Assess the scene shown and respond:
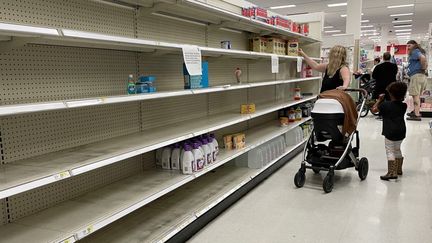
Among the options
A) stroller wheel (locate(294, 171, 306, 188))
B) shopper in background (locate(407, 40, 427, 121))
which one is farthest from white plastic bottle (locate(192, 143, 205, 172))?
shopper in background (locate(407, 40, 427, 121))

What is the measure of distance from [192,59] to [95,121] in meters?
0.84

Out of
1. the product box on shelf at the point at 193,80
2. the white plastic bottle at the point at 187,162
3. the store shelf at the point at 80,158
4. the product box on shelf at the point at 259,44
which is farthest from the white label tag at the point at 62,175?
the product box on shelf at the point at 259,44

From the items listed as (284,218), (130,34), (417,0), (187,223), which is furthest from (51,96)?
(417,0)

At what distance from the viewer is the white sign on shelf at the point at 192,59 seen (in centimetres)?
253

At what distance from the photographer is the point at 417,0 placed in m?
11.3

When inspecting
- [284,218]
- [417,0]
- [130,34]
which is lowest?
[284,218]

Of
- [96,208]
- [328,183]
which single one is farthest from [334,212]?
[96,208]

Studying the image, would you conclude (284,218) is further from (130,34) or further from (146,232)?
(130,34)

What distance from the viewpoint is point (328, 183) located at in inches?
144

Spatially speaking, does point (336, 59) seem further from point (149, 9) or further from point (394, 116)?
point (149, 9)

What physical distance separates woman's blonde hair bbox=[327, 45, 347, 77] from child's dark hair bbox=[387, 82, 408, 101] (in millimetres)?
730

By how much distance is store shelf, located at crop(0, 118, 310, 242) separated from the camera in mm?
1809

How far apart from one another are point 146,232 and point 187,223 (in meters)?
0.33

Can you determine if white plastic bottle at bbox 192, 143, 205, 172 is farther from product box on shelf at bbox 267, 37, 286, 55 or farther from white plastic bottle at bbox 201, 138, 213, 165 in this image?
product box on shelf at bbox 267, 37, 286, 55
